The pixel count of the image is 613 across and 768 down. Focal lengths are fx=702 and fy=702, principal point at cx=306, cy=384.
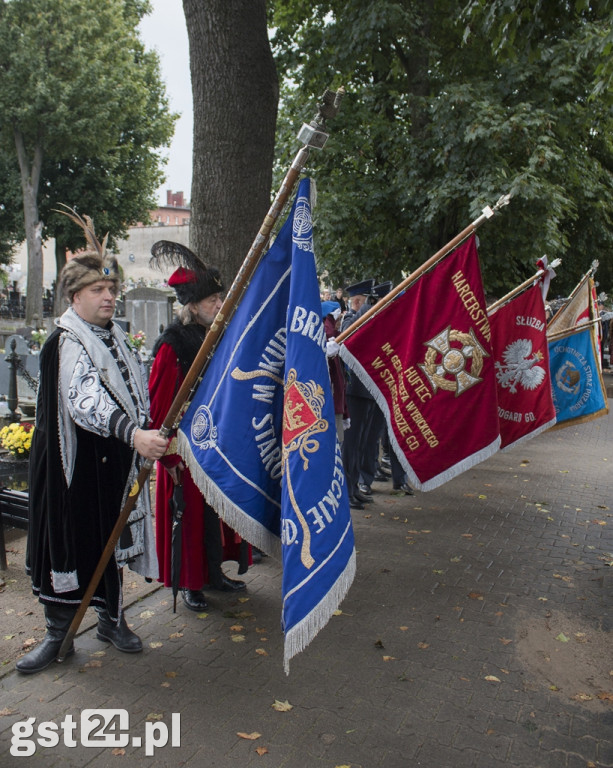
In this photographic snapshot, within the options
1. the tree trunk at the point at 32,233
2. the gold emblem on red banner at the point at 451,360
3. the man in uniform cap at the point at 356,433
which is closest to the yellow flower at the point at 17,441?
the man in uniform cap at the point at 356,433

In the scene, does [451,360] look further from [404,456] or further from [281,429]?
[281,429]

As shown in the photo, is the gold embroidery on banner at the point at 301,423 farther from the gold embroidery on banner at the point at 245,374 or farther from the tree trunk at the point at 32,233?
the tree trunk at the point at 32,233

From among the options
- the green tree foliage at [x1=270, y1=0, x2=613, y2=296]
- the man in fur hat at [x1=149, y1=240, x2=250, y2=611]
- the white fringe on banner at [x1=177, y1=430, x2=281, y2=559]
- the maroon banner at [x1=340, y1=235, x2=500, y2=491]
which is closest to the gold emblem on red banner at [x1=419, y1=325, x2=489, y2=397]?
the maroon banner at [x1=340, y1=235, x2=500, y2=491]

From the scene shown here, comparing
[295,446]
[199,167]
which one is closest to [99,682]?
[295,446]

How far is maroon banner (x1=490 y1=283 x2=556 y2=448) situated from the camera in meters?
6.34

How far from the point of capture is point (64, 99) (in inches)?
988

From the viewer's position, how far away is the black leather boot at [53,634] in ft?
12.2

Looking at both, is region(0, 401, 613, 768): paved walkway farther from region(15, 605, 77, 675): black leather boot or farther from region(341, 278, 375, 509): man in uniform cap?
region(341, 278, 375, 509): man in uniform cap

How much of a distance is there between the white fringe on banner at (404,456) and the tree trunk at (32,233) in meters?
22.8

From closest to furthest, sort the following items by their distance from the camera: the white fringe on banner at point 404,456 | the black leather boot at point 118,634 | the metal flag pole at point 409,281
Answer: the black leather boot at point 118,634 → the metal flag pole at point 409,281 → the white fringe on banner at point 404,456

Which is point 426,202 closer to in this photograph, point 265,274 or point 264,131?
point 264,131

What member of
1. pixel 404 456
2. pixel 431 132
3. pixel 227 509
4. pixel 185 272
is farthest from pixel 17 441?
pixel 431 132

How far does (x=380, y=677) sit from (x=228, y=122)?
439 centimetres

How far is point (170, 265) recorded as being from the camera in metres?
4.04
